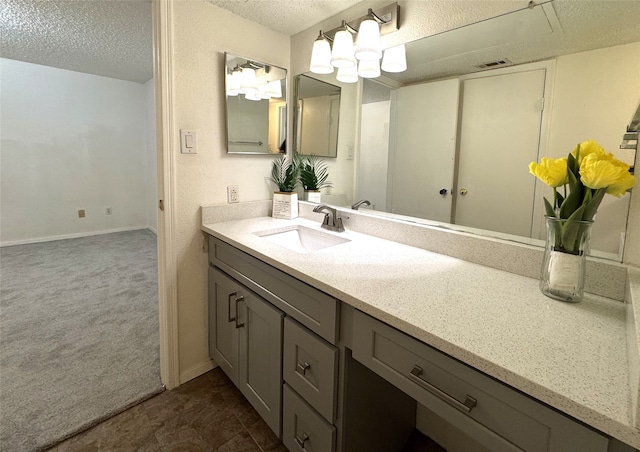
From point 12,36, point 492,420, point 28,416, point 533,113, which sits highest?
point 12,36

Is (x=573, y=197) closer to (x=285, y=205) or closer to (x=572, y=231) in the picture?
(x=572, y=231)

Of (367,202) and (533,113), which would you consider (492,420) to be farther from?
(367,202)

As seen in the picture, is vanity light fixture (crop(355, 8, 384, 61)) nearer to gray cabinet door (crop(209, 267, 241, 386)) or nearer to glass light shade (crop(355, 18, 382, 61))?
glass light shade (crop(355, 18, 382, 61))

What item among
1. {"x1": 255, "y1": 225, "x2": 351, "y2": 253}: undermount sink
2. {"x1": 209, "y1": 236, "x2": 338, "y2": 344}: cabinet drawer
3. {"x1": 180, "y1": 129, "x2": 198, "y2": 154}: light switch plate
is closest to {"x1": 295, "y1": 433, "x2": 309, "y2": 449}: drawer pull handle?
{"x1": 209, "y1": 236, "x2": 338, "y2": 344}: cabinet drawer

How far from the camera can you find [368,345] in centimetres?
88

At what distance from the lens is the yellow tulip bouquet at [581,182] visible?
0.78 meters

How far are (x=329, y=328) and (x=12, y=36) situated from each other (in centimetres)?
407

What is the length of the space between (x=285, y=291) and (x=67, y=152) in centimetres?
475

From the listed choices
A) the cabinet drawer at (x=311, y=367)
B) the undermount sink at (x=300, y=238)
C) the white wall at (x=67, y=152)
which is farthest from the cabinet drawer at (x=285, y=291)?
the white wall at (x=67, y=152)

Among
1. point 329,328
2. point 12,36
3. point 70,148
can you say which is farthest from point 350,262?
point 70,148

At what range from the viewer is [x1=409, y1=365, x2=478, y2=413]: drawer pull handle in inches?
26.8

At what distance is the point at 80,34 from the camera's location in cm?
287

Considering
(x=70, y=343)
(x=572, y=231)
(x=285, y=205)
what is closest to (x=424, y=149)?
(x=572, y=231)

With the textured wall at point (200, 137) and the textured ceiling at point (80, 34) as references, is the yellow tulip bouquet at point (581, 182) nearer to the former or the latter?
the textured wall at point (200, 137)
